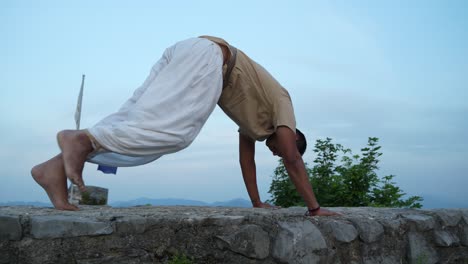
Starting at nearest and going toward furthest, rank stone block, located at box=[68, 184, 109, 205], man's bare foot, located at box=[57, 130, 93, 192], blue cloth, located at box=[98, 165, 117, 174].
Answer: man's bare foot, located at box=[57, 130, 93, 192] < blue cloth, located at box=[98, 165, 117, 174] < stone block, located at box=[68, 184, 109, 205]

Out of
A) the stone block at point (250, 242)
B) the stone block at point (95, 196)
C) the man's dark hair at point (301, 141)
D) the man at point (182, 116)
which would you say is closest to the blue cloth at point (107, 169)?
the man at point (182, 116)

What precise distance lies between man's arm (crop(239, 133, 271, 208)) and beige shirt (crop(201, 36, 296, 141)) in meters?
0.45

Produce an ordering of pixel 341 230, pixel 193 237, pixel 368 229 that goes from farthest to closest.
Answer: pixel 368 229 < pixel 341 230 < pixel 193 237

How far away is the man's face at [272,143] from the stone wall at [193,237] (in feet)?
1.93

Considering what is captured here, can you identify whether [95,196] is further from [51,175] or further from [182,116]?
[182,116]

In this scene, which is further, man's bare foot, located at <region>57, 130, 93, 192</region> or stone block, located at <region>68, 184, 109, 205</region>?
stone block, located at <region>68, 184, 109, 205</region>

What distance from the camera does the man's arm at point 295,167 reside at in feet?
10.5

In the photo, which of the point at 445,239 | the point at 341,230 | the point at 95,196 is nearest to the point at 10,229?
the point at 341,230

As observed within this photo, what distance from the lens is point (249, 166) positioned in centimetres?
394

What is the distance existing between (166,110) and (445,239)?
8.74 feet

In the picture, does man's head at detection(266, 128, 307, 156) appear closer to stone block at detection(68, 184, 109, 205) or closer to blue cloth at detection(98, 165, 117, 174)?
blue cloth at detection(98, 165, 117, 174)

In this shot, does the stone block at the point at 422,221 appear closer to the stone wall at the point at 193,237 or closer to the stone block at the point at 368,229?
the stone wall at the point at 193,237

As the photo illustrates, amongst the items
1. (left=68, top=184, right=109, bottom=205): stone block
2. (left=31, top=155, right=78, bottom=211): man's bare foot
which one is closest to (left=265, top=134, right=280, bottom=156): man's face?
(left=31, top=155, right=78, bottom=211): man's bare foot

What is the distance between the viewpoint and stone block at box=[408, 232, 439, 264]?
12.0 feet
